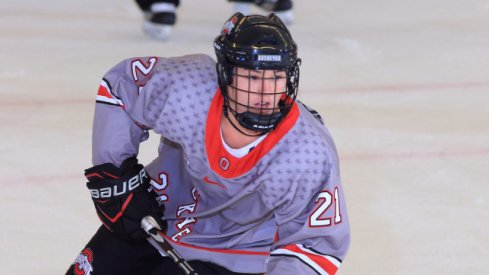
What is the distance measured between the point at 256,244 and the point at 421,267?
822 millimetres

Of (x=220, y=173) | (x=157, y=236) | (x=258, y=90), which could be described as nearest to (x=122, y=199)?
(x=157, y=236)

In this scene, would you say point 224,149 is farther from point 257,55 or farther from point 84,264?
point 84,264

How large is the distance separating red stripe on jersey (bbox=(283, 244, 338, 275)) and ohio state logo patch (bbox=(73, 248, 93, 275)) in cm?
52

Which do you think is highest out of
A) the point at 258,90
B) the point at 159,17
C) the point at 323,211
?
the point at 258,90

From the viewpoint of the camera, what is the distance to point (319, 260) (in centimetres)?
206

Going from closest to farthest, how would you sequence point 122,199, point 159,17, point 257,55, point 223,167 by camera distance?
point 257,55, point 223,167, point 122,199, point 159,17

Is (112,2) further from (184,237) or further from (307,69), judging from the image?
(184,237)

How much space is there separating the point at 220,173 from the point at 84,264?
0.44m

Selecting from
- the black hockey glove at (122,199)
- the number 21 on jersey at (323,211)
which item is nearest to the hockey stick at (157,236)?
the black hockey glove at (122,199)

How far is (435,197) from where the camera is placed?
329 centimetres

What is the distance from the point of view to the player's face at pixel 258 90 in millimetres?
2010

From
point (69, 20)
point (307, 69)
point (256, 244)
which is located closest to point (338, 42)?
point (307, 69)

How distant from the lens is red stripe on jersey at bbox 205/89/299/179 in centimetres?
208

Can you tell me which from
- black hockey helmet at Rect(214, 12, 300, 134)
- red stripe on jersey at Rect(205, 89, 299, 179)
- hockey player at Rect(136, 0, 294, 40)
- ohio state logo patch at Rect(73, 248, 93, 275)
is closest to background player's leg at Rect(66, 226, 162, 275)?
ohio state logo patch at Rect(73, 248, 93, 275)
